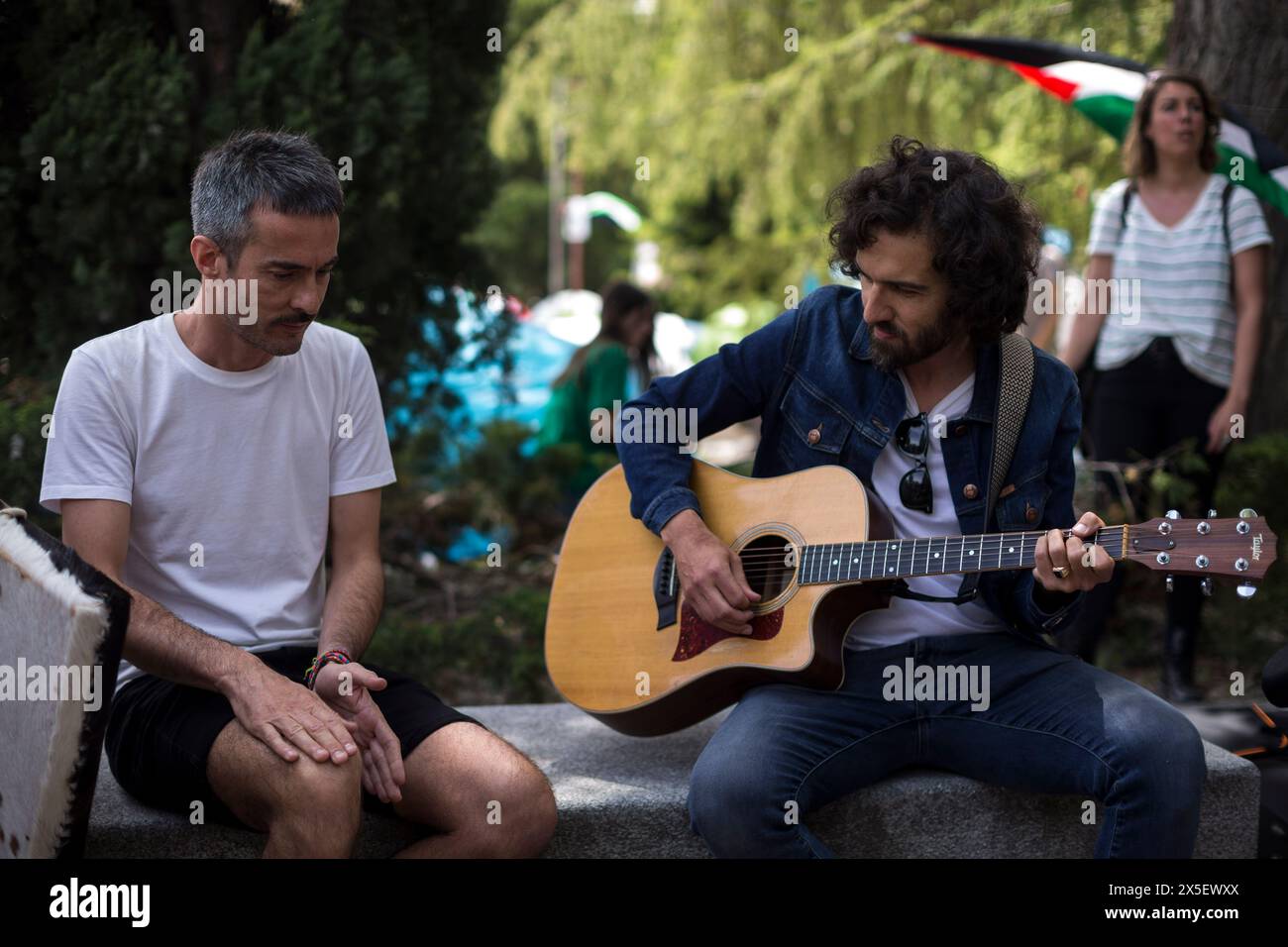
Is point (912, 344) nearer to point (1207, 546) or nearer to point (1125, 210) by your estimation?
point (1207, 546)

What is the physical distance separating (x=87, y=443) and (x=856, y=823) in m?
1.79

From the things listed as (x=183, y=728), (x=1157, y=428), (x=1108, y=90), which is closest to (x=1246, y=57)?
(x=1108, y=90)

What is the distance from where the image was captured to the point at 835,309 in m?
3.33

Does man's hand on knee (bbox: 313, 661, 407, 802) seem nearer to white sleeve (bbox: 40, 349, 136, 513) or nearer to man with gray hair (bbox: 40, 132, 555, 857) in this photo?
man with gray hair (bbox: 40, 132, 555, 857)

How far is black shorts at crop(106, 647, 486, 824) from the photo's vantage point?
2.75 metres

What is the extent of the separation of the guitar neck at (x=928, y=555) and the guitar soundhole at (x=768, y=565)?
0.10 m

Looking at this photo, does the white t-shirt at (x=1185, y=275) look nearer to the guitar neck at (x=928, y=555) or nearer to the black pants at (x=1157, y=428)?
the black pants at (x=1157, y=428)

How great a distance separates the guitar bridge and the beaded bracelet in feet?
2.56

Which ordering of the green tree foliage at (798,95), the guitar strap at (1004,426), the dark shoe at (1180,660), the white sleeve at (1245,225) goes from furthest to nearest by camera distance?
the green tree foliage at (798,95)
the dark shoe at (1180,660)
the white sleeve at (1245,225)
the guitar strap at (1004,426)

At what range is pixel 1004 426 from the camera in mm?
3070

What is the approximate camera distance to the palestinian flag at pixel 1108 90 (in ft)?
16.2

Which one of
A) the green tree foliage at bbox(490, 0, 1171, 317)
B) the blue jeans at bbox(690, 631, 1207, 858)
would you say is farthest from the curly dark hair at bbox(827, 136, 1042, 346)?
the green tree foliage at bbox(490, 0, 1171, 317)

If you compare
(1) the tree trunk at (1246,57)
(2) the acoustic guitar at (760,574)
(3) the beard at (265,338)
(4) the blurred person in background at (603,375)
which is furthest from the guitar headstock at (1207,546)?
(4) the blurred person in background at (603,375)
